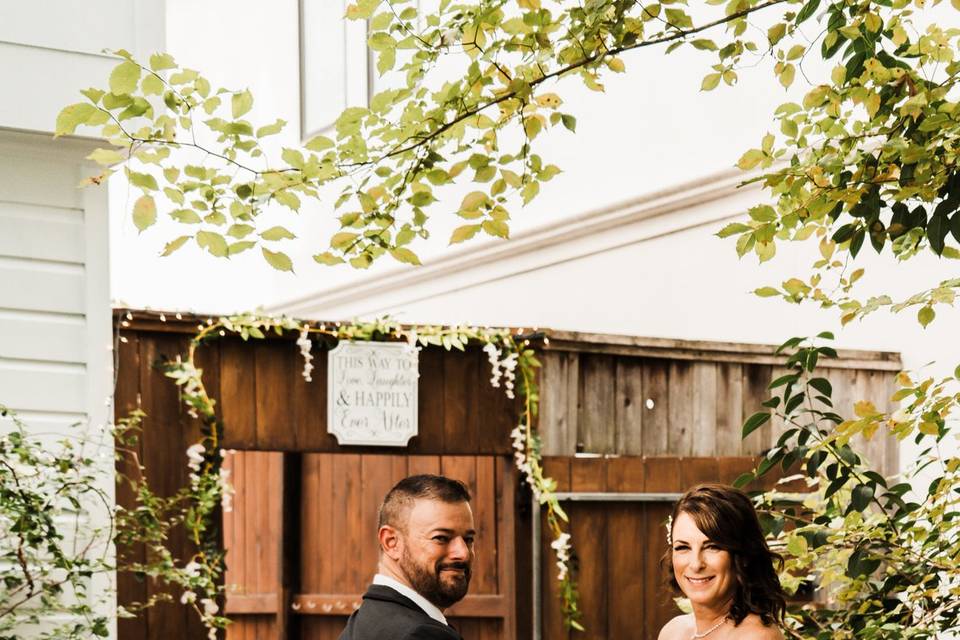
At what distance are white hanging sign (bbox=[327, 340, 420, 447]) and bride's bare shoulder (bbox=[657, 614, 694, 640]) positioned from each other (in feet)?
10.4

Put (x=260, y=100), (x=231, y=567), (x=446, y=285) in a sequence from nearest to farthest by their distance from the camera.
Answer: (x=231, y=567), (x=446, y=285), (x=260, y=100)

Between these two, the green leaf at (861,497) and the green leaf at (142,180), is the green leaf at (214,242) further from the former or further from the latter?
the green leaf at (861,497)

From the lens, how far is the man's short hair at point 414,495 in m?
3.31

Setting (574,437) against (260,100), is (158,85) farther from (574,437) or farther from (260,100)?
(260,100)

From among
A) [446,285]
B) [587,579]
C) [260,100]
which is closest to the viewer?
[587,579]

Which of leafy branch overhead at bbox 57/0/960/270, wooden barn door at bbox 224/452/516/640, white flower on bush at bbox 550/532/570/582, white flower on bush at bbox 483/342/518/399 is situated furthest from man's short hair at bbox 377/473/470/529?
wooden barn door at bbox 224/452/516/640

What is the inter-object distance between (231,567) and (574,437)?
138 inches

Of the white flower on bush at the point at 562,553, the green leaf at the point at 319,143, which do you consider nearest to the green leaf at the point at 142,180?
the green leaf at the point at 319,143

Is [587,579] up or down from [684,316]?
down

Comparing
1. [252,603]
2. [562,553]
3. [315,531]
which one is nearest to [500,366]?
[562,553]

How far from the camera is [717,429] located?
7902mm

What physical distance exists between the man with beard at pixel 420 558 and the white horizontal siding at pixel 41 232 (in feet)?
10.2

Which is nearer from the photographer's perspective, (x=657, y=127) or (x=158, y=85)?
(x=158, y=85)

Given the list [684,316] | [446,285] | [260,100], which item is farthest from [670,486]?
[260,100]
